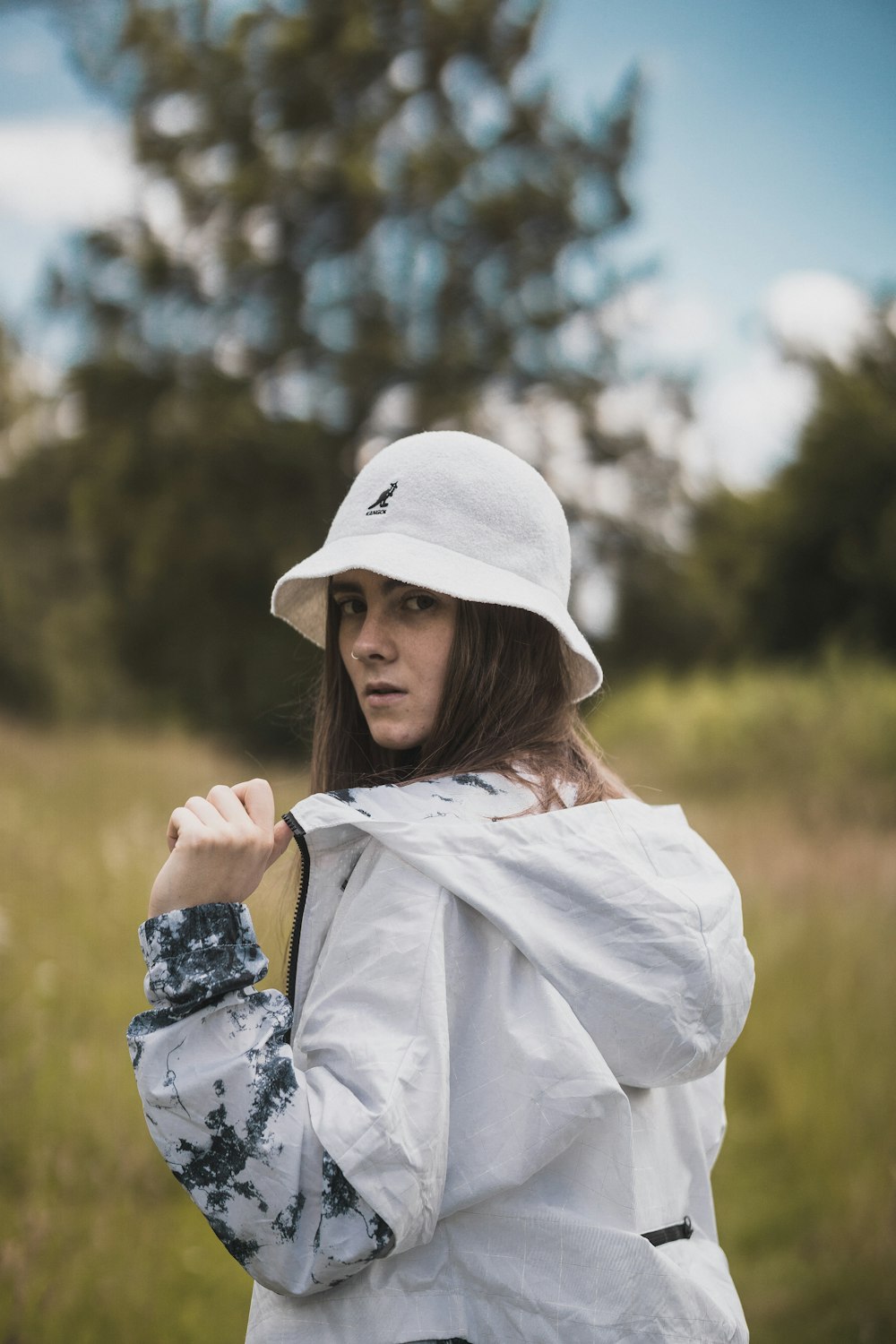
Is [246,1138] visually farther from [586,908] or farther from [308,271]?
[308,271]

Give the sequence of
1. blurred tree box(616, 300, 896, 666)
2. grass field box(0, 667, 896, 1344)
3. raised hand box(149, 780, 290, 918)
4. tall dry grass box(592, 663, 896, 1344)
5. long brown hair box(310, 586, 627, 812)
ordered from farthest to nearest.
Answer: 1. blurred tree box(616, 300, 896, 666)
2. tall dry grass box(592, 663, 896, 1344)
3. grass field box(0, 667, 896, 1344)
4. long brown hair box(310, 586, 627, 812)
5. raised hand box(149, 780, 290, 918)

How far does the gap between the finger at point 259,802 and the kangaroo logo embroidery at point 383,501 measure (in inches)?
18.3

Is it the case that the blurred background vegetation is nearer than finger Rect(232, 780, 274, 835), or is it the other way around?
finger Rect(232, 780, 274, 835)

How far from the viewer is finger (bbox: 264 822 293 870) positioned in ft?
4.68

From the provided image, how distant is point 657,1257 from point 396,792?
2.23 ft

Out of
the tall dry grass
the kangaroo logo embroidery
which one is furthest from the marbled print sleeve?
the tall dry grass

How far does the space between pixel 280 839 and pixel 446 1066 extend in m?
0.36

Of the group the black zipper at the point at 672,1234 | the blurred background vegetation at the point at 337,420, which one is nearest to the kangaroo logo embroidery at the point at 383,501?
the black zipper at the point at 672,1234

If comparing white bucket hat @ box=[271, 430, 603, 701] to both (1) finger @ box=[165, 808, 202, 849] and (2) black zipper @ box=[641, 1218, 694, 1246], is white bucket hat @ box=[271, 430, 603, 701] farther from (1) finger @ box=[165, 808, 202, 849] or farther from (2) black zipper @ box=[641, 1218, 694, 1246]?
(2) black zipper @ box=[641, 1218, 694, 1246]

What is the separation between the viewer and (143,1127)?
12.0ft

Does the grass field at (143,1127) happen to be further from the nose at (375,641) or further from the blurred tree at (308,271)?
the blurred tree at (308,271)

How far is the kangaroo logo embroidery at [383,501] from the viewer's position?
167 centimetres

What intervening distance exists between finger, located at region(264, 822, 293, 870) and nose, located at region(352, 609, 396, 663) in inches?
13.8

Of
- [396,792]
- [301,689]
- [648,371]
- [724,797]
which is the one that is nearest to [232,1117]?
[396,792]
